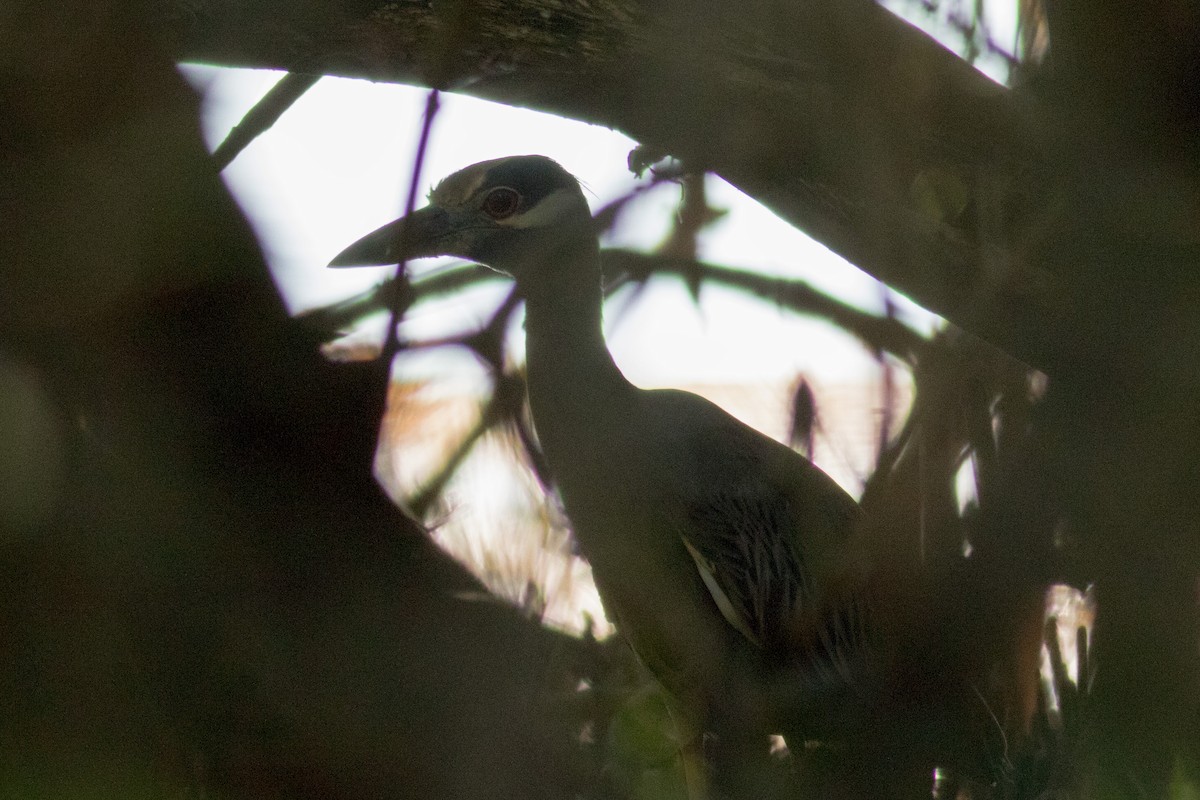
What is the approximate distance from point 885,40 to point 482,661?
4.35 ft

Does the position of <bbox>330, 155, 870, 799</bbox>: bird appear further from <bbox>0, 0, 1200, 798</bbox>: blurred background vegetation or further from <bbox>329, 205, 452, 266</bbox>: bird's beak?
<bbox>0, 0, 1200, 798</bbox>: blurred background vegetation

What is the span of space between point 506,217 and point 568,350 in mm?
380

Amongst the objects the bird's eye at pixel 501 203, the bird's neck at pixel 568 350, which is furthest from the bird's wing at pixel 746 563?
the bird's eye at pixel 501 203

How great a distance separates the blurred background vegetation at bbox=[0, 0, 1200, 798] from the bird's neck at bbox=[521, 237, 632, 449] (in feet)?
1.91

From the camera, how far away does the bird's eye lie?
2.88 m

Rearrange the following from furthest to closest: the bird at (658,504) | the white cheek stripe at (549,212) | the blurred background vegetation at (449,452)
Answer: the white cheek stripe at (549,212)
the bird at (658,504)
the blurred background vegetation at (449,452)

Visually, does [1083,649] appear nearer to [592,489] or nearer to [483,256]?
[592,489]

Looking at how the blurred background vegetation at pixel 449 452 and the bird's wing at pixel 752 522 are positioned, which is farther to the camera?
the bird's wing at pixel 752 522

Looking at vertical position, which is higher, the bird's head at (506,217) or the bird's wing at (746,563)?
the bird's head at (506,217)

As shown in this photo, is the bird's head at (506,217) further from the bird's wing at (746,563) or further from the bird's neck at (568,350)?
the bird's wing at (746,563)

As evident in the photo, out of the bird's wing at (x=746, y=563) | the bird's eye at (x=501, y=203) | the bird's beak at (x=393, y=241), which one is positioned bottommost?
the bird's wing at (x=746, y=563)

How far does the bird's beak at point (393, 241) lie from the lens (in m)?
A: 2.76

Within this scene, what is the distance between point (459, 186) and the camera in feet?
9.55

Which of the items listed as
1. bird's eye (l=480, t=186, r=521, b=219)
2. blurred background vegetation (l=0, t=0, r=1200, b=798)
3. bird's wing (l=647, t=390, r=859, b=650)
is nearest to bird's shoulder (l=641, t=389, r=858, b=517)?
bird's wing (l=647, t=390, r=859, b=650)
